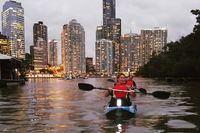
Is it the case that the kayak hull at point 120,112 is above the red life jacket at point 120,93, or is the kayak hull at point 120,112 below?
below

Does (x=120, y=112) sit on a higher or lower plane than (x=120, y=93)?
lower

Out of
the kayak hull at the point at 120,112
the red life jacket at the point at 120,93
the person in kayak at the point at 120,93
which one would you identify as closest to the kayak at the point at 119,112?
the kayak hull at the point at 120,112

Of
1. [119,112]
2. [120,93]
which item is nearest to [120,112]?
[119,112]

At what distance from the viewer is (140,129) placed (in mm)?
11531

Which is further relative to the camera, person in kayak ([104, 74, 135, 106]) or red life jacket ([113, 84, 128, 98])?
red life jacket ([113, 84, 128, 98])

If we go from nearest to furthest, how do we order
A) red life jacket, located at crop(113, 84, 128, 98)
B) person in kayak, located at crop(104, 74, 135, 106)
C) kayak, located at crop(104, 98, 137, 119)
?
kayak, located at crop(104, 98, 137, 119)
person in kayak, located at crop(104, 74, 135, 106)
red life jacket, located at crop(113, 84, 128, 98)

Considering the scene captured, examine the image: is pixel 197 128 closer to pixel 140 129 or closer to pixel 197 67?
pixel 140 129

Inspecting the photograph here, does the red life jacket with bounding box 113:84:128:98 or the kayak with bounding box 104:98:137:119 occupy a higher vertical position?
the red life jacket with bounding box 113:84:128:98

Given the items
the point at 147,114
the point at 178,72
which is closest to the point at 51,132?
the point at 147,114

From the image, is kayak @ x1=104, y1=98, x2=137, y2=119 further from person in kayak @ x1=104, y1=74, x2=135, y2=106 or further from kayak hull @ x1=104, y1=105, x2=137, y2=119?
person in kayak @ x1=104, y1=74, x2=135, y2=106

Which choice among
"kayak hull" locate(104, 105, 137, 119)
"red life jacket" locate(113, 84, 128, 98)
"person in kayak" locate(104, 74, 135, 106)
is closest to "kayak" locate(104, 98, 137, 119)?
"kayak hull" locate(104, 105, 137, 119)

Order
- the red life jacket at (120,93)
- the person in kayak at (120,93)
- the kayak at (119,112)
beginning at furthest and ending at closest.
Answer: the red life jacket at (120,93) < the person in kayak at (120,93) < the kayak at (119,112)

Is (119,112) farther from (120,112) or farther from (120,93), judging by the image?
(120,93)

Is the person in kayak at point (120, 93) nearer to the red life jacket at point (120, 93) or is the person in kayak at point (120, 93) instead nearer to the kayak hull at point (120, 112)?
the red life jacket at point (120, 93)
